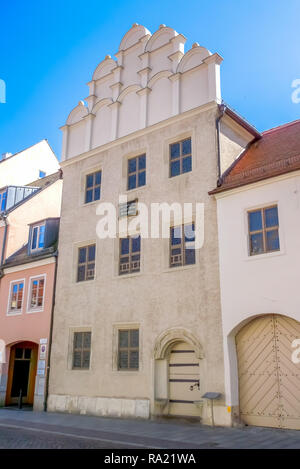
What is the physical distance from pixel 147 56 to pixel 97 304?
34.8ft

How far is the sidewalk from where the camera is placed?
10190 millimetres

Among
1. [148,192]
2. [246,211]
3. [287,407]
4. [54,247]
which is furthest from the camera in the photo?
[54,247]

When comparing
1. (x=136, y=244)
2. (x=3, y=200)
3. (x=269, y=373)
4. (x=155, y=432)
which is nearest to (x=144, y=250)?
(x=136, y=244)

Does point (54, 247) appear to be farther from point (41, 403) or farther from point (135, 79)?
point (135, 79)

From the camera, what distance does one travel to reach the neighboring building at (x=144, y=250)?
1470cm

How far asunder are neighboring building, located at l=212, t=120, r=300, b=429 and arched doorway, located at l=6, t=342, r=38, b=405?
479 inches

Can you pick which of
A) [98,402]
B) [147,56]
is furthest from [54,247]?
[147,56]

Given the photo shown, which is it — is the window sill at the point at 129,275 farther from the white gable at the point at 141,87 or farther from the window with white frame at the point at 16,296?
the window with white frame at the point at 16,296

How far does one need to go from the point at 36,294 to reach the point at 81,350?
410 cm

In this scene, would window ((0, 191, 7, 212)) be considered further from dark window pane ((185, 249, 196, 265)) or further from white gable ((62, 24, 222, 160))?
dark window pane ((185, 249, 196, 265))

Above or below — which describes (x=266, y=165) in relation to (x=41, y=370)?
above

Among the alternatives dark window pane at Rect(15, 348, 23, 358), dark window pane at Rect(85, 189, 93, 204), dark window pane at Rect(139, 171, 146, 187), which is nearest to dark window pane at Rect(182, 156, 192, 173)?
dark window pane at Rect(139, 171, 146, 187)

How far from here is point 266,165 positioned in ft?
47.0

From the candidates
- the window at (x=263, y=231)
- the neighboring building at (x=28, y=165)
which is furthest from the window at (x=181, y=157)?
the neighboring building at (x=28, y=165)
